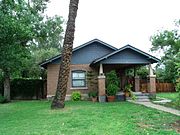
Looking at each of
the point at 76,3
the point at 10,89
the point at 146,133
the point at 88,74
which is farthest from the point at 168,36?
the point at 146,133

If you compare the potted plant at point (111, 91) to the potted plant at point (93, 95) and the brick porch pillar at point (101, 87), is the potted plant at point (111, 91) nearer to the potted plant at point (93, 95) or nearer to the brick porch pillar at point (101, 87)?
the brick porch pillar at point (101, 87)

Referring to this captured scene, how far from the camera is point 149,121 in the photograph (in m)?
11.9

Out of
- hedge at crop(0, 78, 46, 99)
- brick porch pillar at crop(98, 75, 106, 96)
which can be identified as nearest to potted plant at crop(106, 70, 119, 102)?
brick porch pillar at crop(98, 75, 106, 96)

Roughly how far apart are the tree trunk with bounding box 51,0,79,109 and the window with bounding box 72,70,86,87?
959 centimetres

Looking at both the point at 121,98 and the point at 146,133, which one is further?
the point at 121,98

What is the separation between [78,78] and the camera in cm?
2739

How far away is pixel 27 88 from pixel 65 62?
1467cm

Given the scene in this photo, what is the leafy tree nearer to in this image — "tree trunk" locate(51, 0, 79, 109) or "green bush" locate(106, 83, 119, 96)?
"green bush" locate(106, 83, 119, 96)

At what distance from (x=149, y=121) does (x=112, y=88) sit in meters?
12.0

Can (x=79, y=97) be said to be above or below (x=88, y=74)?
below

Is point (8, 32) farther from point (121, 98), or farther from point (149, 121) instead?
point (121, 98)

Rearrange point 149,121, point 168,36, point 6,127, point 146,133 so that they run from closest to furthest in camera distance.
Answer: point 146,133
point 6,127
point 149,121
point 168,36

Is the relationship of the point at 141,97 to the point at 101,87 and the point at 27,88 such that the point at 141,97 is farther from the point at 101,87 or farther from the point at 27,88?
the point at 27,88

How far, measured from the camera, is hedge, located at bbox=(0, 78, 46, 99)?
30984 mm
